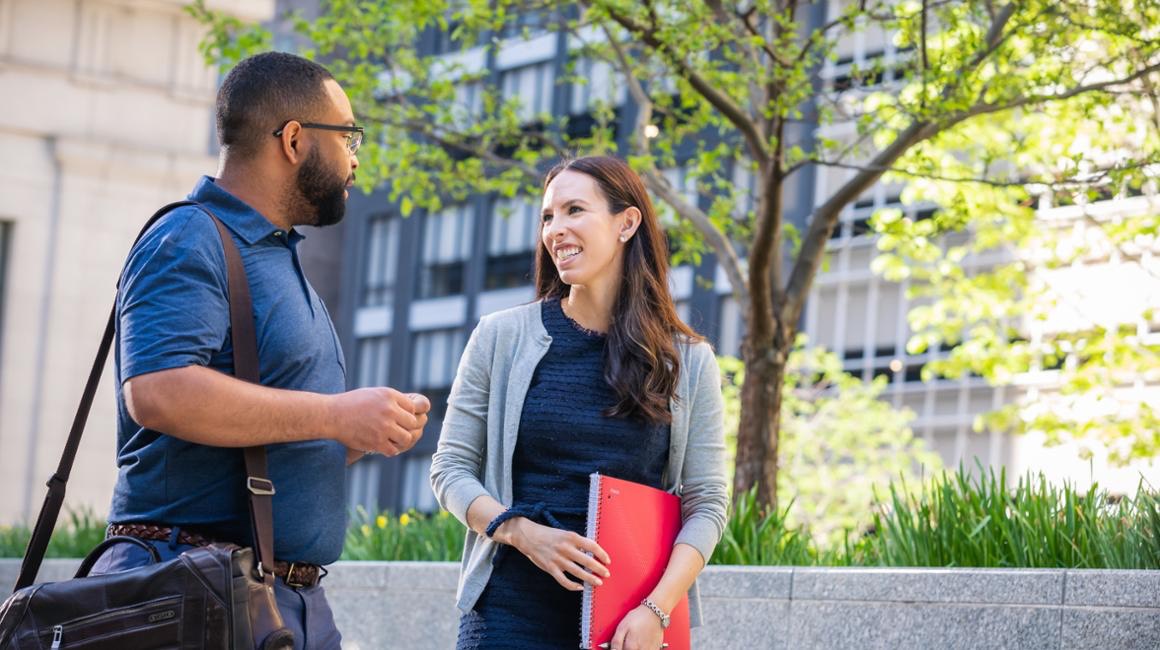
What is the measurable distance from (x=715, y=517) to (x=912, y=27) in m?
6.29

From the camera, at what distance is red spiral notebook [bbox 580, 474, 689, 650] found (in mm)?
4016

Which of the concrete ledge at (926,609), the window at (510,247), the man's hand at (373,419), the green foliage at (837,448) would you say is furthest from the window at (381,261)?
the man's hand at (373,419)

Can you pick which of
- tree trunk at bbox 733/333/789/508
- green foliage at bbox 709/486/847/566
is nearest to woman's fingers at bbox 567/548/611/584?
green foliage at bbox 709/486/847/566

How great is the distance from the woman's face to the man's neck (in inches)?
37.0

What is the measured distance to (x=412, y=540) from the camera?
31.5 feet

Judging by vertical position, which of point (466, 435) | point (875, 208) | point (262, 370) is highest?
point (875, 208)

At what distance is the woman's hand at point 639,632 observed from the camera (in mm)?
4004

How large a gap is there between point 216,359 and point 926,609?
3.63m

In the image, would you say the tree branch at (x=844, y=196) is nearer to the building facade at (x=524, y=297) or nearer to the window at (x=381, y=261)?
the building facade at (x=524, y=297)

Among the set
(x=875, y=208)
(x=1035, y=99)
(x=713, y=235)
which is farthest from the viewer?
(x=875, y=208)

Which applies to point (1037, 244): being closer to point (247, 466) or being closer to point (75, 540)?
point (75, 540)

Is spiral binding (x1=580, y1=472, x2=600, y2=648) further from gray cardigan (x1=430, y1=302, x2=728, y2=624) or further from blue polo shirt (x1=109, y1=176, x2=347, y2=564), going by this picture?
blue polo shirt (x1=109, y1=176, x2=347, y2=564)

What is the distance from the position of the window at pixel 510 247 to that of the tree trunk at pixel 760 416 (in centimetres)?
3429

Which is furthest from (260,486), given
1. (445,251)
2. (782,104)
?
(445,251)
